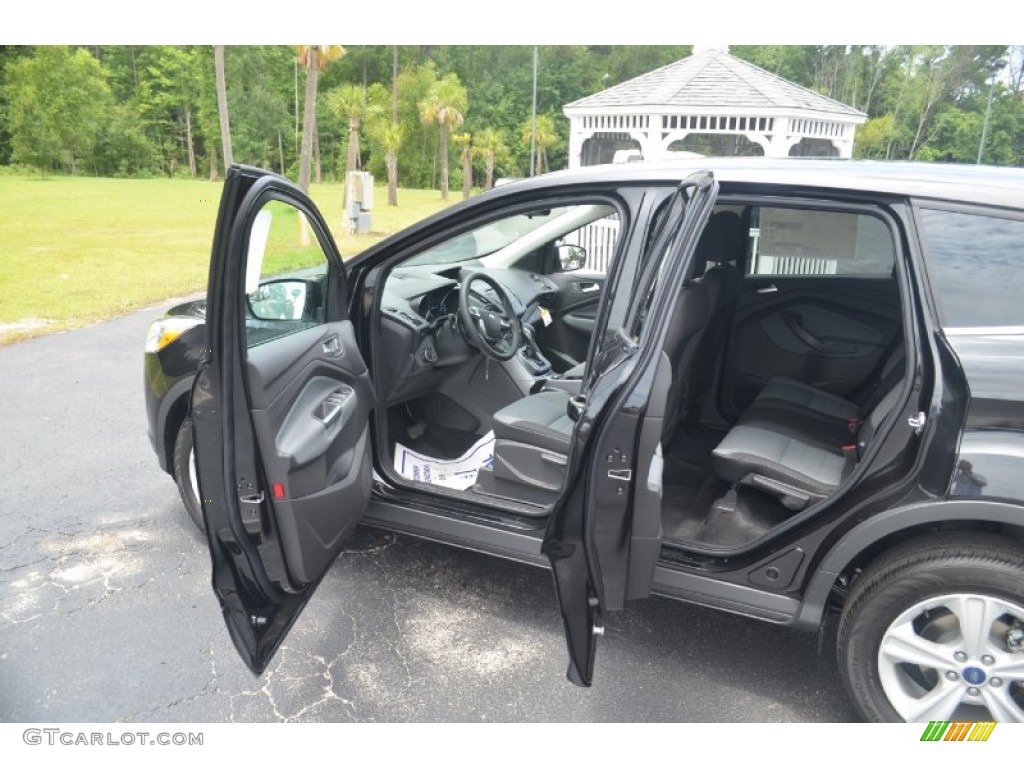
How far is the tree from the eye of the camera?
44.8 meters

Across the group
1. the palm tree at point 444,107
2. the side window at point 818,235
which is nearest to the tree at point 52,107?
the palm tree at point 444,107

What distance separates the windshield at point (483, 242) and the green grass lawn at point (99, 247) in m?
5.71

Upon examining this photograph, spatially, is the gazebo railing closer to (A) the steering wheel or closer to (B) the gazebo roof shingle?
(A) the steering wheel

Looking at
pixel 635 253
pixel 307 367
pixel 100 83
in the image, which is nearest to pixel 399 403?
pixel 307 367

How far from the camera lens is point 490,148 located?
4312 centimetres

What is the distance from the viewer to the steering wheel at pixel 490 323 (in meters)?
3.24

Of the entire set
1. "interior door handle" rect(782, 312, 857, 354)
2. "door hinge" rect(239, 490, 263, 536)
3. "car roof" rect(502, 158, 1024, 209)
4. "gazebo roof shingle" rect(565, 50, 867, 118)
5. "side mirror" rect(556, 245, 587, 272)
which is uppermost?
"gazebo roof shingle" rect(565, 50, 867, 118)

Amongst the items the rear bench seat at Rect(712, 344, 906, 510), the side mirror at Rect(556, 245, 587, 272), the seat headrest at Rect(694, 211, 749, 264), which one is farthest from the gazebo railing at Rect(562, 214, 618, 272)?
the rear bench seat at Rect(712, 344, 906, 510)

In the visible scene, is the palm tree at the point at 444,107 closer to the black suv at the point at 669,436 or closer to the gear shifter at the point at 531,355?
the gear shifter at the point at 531,355

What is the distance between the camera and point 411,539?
11.1 feet

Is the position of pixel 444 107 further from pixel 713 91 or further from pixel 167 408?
pixel 167 408

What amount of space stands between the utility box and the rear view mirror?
15.8 metres

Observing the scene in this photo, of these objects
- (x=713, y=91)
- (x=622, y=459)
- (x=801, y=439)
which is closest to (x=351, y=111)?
(x=713, y=91)

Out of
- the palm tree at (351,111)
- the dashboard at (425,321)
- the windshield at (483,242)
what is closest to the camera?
the dashboard at (425,321)
